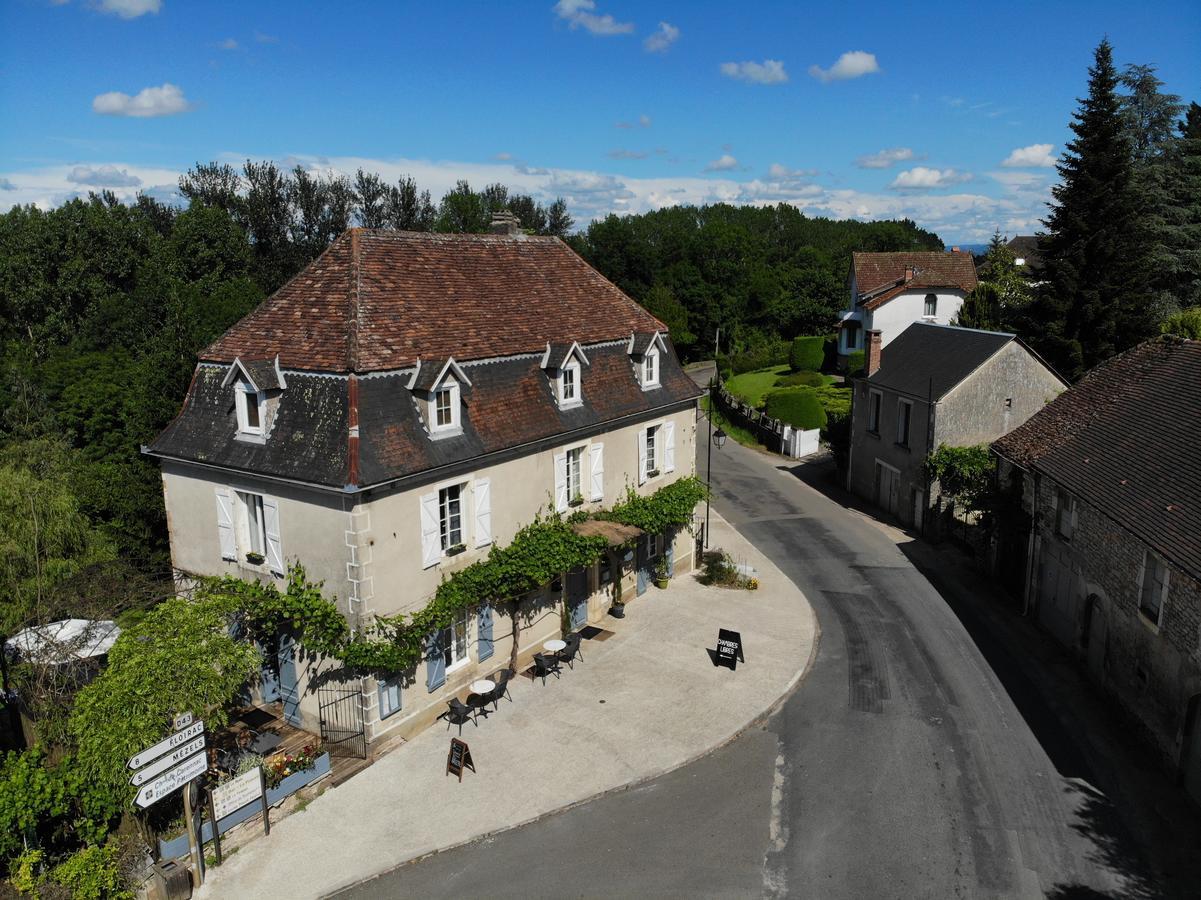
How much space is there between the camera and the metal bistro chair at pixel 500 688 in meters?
19.8

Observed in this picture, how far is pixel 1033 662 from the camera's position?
74.1 feet

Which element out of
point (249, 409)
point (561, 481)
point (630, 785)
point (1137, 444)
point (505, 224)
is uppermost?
point (505, 224)

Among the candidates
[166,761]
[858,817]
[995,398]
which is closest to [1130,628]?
[858,817]

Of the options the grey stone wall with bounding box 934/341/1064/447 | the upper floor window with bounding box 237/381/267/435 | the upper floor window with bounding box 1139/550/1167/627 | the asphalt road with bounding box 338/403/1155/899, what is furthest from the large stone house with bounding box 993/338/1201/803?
the upper floor window with bounding box 237/381/267/435

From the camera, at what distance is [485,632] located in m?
20.9

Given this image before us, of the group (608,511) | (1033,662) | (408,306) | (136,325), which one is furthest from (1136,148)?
(136,325)

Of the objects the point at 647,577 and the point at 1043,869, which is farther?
the point at 647,577

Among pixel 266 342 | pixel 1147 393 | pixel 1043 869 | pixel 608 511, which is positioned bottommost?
pixel 1043 869

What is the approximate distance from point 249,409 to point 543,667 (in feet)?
30.9

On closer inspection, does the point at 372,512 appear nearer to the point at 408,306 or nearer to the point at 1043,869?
the point at 408,306

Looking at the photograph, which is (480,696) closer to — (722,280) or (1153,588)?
(1153,588)

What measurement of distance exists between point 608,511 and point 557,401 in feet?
12.7

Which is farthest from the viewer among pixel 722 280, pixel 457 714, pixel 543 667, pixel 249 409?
pixel 722 280

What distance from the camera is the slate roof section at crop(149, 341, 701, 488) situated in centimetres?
1748
